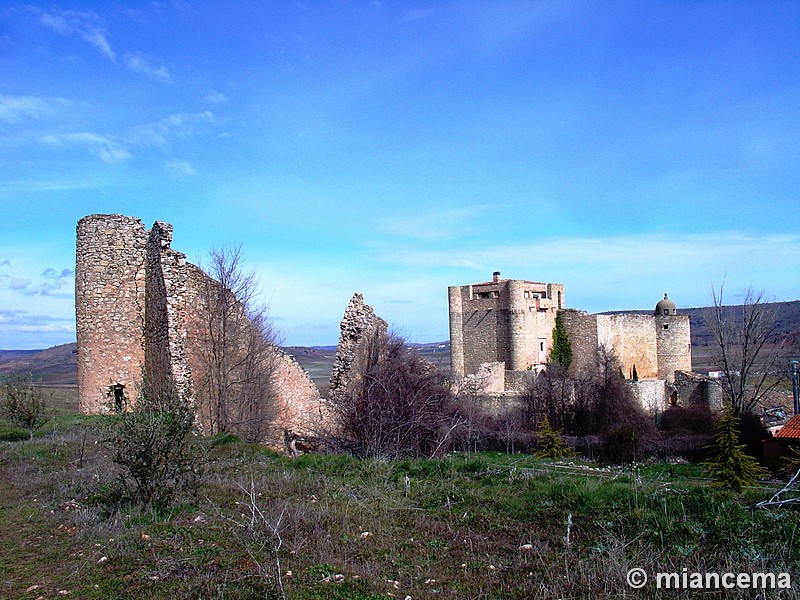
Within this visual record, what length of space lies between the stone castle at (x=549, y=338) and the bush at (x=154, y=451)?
1133 inches

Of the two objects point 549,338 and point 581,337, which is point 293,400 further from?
point 581,337

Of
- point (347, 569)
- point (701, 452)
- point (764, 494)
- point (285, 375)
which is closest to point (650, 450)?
point (701, 452)

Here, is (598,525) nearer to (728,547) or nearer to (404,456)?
(728,547)

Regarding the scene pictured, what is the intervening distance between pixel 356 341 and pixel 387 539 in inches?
393

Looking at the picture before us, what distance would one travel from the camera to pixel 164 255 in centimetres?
1352

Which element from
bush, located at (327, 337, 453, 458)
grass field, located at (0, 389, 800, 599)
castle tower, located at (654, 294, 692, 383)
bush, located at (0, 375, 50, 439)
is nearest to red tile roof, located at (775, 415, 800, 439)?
bush, located at (327, 337, 453, 458)

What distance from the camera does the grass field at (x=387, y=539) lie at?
15.0 ft

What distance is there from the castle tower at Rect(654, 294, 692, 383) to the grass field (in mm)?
38719

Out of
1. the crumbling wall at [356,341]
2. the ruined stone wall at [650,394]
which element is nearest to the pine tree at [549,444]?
the crumbling wall at [356,341]

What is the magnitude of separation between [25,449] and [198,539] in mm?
7083

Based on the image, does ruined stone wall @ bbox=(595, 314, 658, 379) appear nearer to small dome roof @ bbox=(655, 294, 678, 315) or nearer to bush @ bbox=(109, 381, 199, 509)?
small dome roof @ bbox=(655, 294, 678, 315)

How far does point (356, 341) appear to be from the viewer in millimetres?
15609

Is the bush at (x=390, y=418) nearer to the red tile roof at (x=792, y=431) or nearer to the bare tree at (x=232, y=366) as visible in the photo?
the bare tree at (x=232, y=366)

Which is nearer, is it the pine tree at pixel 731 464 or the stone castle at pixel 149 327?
the pine tree at pixel 731 464
